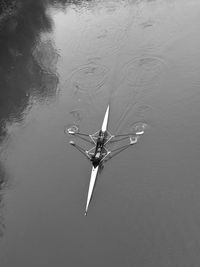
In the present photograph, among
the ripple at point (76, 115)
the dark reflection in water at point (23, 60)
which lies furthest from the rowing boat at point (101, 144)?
the dark reflection in water at point (23, 60)

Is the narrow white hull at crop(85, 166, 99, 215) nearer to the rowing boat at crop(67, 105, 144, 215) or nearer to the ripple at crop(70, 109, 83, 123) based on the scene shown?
the rowing boat at crop(67, 105, 144, 215)

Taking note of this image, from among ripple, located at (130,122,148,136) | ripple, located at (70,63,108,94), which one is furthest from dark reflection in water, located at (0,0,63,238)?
ripple, located at (130,122,148,136)

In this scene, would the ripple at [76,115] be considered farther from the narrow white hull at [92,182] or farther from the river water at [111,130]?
the narrow white hull at [92,182]

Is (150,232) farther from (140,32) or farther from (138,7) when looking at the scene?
(138,7)

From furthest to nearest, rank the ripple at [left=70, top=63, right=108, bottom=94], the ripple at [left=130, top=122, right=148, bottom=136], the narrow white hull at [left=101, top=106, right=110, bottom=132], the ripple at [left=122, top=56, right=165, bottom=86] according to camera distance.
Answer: the ripple at [left=70, top=63, right=108, bottom=94] < the ripple at [left=122, top=56, right=165, bottom=86] < the narrow white hull at [left=101, top=106, right=110, bottom=132] < the ripple at [left=130, top=122, right=148, bottom=136]

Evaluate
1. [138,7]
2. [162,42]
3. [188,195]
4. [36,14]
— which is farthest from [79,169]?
[36,14]

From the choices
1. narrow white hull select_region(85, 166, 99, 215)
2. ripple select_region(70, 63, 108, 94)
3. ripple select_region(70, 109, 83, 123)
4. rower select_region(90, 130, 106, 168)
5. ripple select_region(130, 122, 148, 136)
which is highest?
ripple select_region(70, 63, 108, 94)
